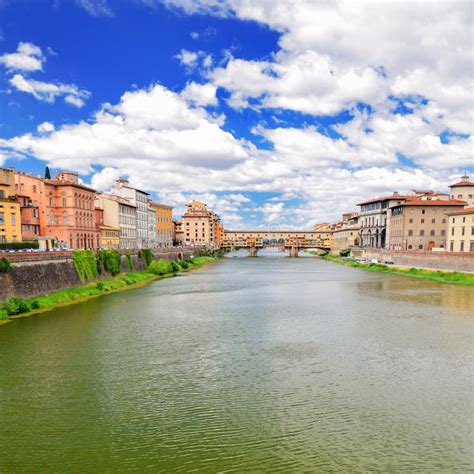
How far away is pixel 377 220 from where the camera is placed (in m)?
99.4

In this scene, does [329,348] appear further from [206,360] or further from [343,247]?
[343,247]

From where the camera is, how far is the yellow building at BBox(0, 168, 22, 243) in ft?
155

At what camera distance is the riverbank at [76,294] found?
92.3 ft

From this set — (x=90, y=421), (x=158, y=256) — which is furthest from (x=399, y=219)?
(x=90, y=421)

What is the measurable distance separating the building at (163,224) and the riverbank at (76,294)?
4812 centimetres

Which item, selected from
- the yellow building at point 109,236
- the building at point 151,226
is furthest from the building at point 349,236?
the yellow building at point 109,236

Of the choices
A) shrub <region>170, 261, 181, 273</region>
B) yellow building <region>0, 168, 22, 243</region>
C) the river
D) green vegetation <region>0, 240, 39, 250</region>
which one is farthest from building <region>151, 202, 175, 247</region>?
the river

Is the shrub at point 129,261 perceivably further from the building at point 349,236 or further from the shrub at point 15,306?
the building at point 349,236

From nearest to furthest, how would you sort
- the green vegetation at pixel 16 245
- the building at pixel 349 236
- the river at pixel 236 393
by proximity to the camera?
1. the river at pixel 236 393
2. the green vegetation at pixel 16 245
3. the building at pixel 349 236

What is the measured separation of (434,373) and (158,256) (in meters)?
63.3

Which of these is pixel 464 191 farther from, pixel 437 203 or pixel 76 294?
pixel 76 294

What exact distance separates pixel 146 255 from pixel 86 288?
26216 mm

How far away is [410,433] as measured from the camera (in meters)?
12.1

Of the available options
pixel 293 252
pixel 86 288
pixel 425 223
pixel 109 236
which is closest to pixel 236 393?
pixel 86 288
